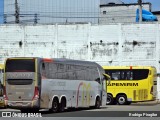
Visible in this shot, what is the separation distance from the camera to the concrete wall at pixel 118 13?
63344 mm

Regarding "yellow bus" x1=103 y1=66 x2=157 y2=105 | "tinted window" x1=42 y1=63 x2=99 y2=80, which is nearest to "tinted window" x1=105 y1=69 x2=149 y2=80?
"yellow bus" x1=103 y1=66 x2=157 y2=105

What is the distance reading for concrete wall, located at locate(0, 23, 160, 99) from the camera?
42250mm

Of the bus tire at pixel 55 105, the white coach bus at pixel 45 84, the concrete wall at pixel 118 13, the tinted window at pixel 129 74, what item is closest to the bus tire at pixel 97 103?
the white coach bus at pixel 45 84

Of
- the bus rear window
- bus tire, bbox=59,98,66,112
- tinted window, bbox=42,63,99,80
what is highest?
the bus rear window

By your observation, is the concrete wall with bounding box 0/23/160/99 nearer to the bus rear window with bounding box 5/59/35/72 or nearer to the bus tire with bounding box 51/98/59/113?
the bus tire with bounding box 51/98/59/113

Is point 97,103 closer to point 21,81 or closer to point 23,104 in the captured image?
point 23,104

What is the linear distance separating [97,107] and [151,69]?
7.90m

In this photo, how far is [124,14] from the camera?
6425 cm

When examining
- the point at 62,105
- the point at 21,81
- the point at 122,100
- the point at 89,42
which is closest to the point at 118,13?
the point at 89,42

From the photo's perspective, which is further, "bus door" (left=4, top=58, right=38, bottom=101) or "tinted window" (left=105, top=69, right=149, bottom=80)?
"tinted window" (left=105, top=69, right=149, bottom=80)

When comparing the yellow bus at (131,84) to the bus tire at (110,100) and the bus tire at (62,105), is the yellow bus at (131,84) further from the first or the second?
the bus tire at (62,105)

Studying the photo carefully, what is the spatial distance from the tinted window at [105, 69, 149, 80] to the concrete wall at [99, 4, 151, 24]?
85.8 feet

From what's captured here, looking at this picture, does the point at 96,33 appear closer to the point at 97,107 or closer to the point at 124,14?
the point at 97,107

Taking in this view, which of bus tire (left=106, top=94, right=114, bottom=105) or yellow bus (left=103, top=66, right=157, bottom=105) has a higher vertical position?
yellow bus (left=103, top=66, right=157, bottom=105)
